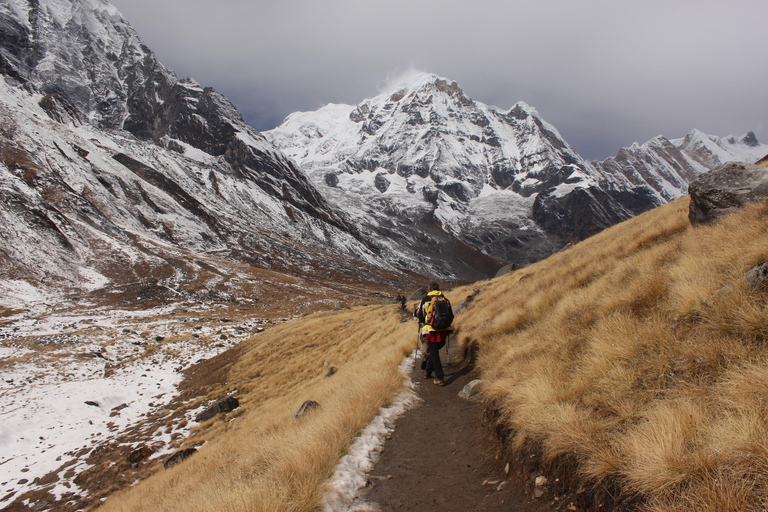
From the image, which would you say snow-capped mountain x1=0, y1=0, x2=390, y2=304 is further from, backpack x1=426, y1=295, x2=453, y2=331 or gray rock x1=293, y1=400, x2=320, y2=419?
backpack x1=426, y1=295, x2=453, y2=331

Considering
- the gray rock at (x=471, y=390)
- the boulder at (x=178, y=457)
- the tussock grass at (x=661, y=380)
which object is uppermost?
the tussock grass at (x=661, y=380)

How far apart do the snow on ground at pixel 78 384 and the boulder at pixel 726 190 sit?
2061 centimetres

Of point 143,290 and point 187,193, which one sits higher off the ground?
point 187,193

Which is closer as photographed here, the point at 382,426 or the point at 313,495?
the point at 313,495

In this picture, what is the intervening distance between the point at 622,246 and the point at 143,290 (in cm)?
7652

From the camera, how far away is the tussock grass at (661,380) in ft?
9.18

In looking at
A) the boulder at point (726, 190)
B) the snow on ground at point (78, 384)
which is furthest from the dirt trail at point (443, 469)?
the snow on ground at point (78, 384)

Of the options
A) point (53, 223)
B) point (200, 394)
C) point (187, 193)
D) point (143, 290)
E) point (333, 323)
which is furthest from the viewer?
point (187, 193)

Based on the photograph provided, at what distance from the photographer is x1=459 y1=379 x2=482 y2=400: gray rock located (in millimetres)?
7730

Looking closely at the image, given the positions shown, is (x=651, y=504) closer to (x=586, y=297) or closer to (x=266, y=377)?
(x=586, y=297)

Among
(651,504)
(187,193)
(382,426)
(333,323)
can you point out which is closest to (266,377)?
(333,323)

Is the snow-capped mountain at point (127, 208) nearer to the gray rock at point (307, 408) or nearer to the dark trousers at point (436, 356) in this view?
the gray rock at point (307, 408)

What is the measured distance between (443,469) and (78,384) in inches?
1058

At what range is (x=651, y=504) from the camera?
2869mm
